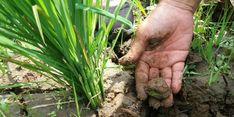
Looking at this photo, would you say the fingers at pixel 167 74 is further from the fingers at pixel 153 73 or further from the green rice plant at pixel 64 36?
the green rice plant at pixel 64 36

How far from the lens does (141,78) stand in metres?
1.66

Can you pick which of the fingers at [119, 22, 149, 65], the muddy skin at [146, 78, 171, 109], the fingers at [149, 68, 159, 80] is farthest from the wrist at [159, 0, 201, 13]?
the muddy skin at [146, 78, 171, 109]

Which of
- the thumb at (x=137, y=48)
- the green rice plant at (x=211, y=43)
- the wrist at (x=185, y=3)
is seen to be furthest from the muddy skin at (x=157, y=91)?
the wrist at (x=185, y=3)

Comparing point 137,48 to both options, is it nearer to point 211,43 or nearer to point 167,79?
point 167,79

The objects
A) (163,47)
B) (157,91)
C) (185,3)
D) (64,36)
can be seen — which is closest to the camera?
(64,36)

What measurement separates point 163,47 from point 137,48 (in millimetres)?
233

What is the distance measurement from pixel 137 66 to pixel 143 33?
0.17 metres

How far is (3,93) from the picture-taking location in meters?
1.67

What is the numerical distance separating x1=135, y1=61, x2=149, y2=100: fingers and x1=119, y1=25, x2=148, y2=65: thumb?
0.24 feet

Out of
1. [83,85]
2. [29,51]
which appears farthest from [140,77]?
[29,51]

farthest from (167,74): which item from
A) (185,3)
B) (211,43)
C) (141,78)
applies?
(185,3)

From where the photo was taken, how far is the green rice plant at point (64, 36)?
48.6 inches

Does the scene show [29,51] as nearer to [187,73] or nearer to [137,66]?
[137,66]

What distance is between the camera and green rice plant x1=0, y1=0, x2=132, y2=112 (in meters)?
1.24
